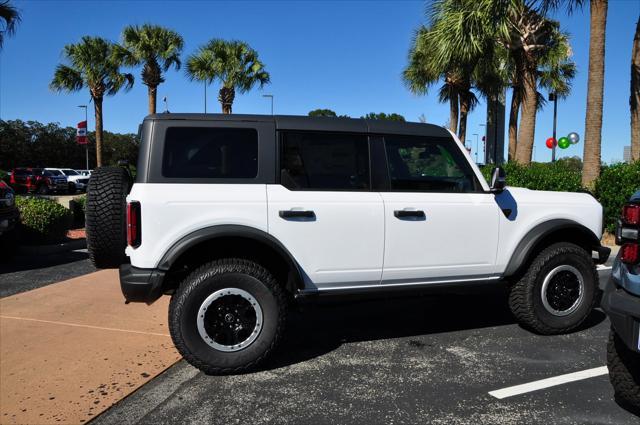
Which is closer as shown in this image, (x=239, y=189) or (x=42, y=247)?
(x=239, y=189)

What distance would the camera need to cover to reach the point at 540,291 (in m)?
4.38

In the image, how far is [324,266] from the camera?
3.84m

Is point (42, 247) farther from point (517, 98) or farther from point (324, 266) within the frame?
point (517, 98)

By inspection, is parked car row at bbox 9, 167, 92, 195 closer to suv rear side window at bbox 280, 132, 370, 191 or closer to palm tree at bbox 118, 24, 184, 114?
palm tree at bbox 118, 24, 184, 114

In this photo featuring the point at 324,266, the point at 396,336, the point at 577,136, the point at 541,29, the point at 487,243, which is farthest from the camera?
the point at 577,136

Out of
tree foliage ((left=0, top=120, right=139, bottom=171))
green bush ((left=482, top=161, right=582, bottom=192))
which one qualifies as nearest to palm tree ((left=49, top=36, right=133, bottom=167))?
green bush ((left=482, top=161, right=582, bottom=192))

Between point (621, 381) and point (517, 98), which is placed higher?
point (517, 98)

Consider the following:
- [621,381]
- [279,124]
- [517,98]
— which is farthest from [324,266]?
[517,98]

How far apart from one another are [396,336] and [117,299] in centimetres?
321

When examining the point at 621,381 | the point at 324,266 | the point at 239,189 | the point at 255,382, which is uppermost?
the point at 239,189

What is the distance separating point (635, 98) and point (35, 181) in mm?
30226

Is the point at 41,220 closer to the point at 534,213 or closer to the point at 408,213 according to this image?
the point at 408,213

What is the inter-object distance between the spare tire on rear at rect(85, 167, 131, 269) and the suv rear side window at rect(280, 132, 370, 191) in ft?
4.08

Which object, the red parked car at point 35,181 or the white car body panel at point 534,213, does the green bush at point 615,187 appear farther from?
the red parked car at point 35,181
